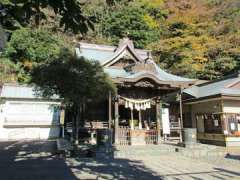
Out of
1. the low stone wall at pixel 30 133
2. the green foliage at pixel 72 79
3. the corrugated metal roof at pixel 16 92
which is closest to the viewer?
the green foliage at pixel 72 79

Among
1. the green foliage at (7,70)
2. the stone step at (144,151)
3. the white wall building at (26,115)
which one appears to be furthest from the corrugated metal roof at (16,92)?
the stone step at (144,151)

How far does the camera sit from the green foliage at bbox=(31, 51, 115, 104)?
11.1 metres

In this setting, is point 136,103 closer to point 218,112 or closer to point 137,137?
point 137,137

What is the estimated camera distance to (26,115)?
22.4 meters

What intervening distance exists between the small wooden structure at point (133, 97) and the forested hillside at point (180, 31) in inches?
310

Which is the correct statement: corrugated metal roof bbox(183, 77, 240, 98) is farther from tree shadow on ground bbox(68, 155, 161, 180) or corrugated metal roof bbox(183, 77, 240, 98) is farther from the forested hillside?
tree shadow on ground bbox(68, 155, 161, 180)

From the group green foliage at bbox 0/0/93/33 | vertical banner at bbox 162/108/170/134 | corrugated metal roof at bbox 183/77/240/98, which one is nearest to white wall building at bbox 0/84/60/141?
vertical banner at bbox 162/108/170/134

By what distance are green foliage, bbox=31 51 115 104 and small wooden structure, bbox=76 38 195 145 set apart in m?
1.62

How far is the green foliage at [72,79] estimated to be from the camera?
11070 mm

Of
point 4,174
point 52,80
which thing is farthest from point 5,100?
point 4,174

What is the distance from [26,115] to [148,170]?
16.6m

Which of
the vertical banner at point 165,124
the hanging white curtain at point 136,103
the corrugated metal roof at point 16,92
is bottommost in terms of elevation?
the vertical banner at point 165,124

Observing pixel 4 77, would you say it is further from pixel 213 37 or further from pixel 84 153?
pixel 213 37

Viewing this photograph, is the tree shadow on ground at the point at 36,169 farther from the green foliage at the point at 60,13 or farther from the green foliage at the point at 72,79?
the green foliage at the point at 60,13
